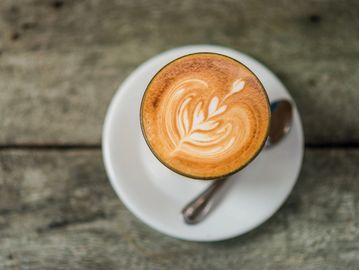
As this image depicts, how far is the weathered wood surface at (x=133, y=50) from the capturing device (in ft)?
3.09

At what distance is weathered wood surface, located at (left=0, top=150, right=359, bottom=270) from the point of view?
0.90 meters

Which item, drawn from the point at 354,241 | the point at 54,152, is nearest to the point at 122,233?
the point at 54,152

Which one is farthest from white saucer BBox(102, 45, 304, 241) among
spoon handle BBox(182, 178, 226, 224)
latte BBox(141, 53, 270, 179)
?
latte BBox(141, 53, 270, 179)

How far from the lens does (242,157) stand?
2.35 feet

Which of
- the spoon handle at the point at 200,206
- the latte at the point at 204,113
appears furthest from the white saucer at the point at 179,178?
the latte at the point at 204,113

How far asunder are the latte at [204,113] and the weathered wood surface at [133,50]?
24 cm

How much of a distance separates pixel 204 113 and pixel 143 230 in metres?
0.31

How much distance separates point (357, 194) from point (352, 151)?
0.29ft

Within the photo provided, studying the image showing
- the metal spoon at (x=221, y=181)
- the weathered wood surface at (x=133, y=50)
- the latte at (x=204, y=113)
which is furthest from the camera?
the weathered wood surface at (x=133, y=50)

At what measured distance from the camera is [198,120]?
734 millimetres

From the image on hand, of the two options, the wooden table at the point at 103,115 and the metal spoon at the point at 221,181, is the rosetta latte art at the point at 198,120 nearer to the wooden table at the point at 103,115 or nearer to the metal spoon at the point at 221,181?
the metal spoon at the point at 221,181

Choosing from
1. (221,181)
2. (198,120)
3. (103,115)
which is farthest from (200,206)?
(103,115)

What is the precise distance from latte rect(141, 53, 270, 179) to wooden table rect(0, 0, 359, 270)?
235 millimetres

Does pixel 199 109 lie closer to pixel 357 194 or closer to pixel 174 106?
pixel 174 106
